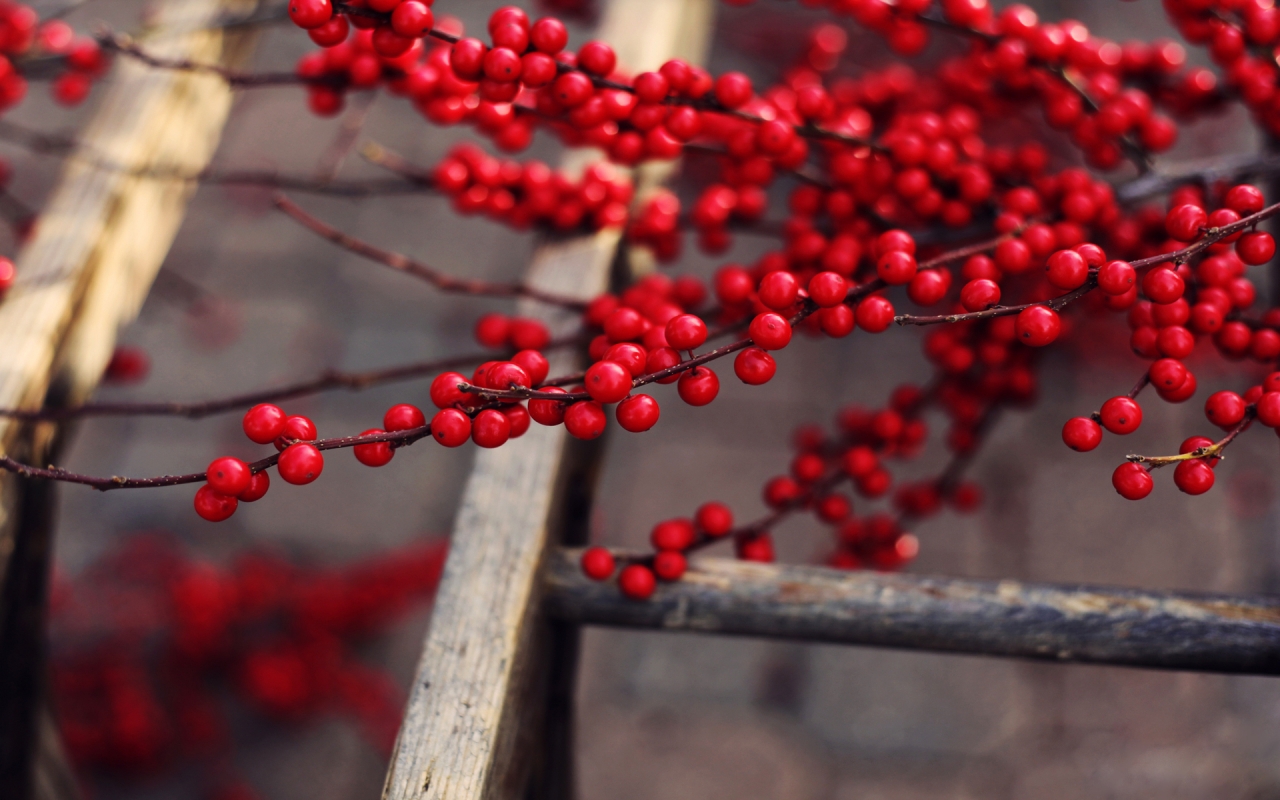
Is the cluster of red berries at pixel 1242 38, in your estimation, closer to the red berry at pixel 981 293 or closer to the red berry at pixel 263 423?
the red berry at pixel 981 293

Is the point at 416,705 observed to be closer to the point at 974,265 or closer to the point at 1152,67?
the point at 974,265

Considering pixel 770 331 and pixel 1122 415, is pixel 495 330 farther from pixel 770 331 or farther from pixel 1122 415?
pixel 1122 415

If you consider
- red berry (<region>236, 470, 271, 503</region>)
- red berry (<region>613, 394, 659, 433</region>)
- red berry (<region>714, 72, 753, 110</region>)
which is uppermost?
red berry (<region>714, 72, 753, 110</region>)

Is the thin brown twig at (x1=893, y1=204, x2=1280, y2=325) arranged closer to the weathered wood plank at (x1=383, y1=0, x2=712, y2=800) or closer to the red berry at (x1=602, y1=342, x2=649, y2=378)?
the red berry at (x1=602, y1=342, x2=649, y2=378)

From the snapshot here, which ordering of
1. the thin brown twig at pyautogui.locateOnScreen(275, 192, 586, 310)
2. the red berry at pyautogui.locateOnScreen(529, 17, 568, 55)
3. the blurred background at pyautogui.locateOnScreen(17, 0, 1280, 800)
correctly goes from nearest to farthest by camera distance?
the red berry at pyautogui.locateOnScreen(529, 17, 568, 55)
the thin brown twig at pyautogui.locateOnScreen(275, 192, 586, 310)
the blurred background at pyautogui.locateOnScreen(17, 0, 1280, 800)

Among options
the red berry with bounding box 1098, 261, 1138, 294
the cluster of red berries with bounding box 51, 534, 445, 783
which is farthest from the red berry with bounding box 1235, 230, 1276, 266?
the cluster of red berries with bounding box 51, 534, 445, 783

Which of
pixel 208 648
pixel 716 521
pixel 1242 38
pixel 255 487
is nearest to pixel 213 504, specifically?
pixel 255 487

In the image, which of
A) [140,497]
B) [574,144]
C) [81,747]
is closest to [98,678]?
[81,747]

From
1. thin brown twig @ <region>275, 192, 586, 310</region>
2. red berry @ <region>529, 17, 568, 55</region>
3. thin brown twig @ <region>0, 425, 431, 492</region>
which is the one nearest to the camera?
thin brown twig @ <region>0, 425, 431, 492</region>
